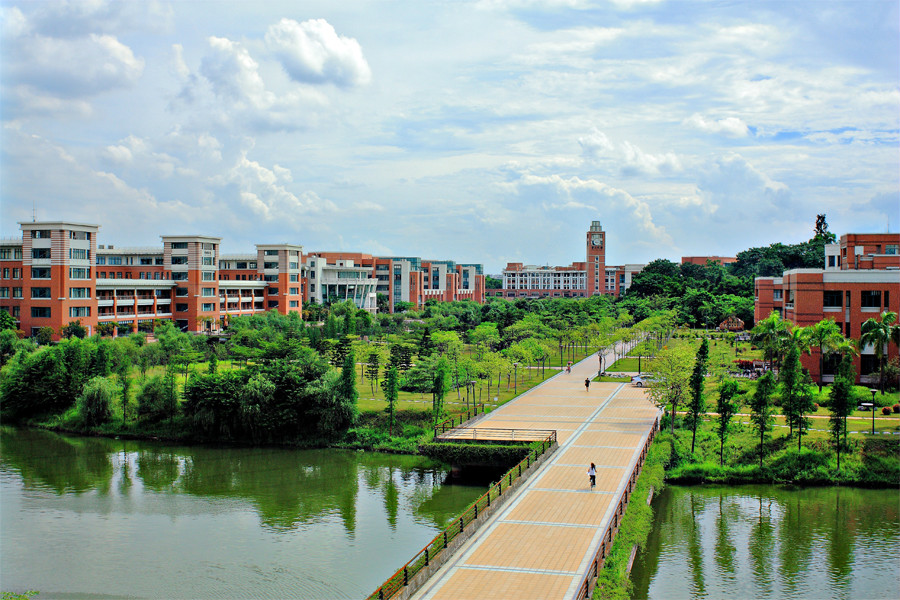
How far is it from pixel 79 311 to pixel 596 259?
10576cm

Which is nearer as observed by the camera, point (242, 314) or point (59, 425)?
point (59, 425)

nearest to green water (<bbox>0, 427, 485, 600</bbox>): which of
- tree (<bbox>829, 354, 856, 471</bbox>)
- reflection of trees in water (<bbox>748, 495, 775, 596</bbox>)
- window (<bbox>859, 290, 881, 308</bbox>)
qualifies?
reflection of trees in water (<bbox>748, 495, 775, 596</bbox>)

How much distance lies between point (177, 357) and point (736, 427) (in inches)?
1085

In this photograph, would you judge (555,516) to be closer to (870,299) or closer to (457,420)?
(457,420)

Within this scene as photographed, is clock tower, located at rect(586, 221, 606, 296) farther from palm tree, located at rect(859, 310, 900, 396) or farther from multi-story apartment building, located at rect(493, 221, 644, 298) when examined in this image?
palm tree, located at rect(859, 310, 900, 396)

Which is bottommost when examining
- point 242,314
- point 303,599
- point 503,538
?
point 303,599

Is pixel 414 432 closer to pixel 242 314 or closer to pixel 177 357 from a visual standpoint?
pixel 177 357

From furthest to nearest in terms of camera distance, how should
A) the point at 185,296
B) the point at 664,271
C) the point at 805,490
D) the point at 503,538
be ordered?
the point at 664,271 < the point at 185,296 < the point at 805,490 < the point at 503,538

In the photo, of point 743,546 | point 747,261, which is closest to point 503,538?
point 743,546

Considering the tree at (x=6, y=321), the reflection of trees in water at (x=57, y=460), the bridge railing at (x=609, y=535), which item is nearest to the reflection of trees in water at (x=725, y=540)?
the bridge railing at (x=609, y=535)

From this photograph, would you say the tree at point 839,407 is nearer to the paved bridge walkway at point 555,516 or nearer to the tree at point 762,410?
the tree at point 762,410

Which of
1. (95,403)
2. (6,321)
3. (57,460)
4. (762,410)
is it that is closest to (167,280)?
(6,321)

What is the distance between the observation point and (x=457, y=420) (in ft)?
103

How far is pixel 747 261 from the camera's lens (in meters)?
110
